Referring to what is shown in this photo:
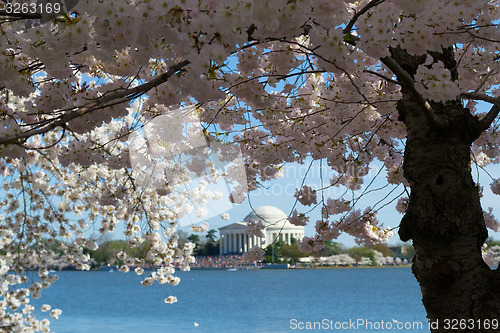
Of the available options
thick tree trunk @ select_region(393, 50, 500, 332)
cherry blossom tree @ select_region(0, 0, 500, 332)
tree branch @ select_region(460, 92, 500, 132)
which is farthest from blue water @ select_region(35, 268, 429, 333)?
tree branch @ select_region(460, 92, 500, 132)

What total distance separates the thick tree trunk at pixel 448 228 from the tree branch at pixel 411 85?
0.36 ft

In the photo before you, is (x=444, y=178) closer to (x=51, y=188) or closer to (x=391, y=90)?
(x=391, y=90)

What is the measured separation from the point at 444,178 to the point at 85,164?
109 inches

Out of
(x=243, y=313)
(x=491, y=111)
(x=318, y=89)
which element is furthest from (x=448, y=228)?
(x=243, y=313)

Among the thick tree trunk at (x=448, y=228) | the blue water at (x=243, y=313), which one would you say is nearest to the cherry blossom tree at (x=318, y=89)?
the thick tree trunk at (x=448, y=228)

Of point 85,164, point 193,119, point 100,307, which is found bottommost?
point 100,307

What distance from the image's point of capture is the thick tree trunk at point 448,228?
2.93m

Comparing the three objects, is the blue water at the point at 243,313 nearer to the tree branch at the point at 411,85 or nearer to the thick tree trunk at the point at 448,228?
the thick tree trunk at the point at 448,228

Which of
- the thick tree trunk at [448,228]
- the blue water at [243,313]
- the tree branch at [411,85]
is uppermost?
the tree branch at [411,85]

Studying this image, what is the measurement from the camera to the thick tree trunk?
293 centimetres

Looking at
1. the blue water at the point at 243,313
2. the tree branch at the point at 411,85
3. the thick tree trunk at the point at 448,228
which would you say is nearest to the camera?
the tree branch at the point at 411,85

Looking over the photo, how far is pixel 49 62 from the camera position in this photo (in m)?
2.48

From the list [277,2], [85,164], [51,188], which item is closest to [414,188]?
[277,2]

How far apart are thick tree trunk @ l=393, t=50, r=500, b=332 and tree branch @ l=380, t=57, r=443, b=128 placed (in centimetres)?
11
